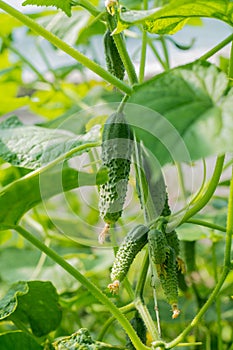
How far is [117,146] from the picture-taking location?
2.26ft

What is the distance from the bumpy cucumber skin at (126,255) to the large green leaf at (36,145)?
0.13 meters

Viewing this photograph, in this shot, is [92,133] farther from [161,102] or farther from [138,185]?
[161,102]

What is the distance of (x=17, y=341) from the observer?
0.85 m

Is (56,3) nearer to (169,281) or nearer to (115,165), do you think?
(115,165)

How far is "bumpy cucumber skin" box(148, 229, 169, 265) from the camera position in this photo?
2.16ft

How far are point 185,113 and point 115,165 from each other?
0.66 ft

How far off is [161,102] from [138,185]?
0.80 ft

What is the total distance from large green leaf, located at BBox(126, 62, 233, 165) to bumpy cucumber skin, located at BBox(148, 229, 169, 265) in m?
0.17

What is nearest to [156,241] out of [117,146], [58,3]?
[117,146]

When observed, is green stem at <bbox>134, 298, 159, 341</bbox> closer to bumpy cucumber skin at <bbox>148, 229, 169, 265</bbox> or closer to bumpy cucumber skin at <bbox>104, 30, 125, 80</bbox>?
bumpy cucumber skin at <bbox>148, 229, 169, 265</bbox>

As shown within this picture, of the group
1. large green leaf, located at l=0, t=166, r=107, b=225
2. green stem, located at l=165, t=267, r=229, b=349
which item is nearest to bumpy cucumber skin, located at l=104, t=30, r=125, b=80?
large green leaf, located at l=0, t=166, r=107, b=225

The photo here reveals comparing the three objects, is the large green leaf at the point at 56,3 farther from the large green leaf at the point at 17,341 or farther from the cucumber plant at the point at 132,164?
the large green leaf at the point at 17,341

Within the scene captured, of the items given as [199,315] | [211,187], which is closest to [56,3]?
[211,187]

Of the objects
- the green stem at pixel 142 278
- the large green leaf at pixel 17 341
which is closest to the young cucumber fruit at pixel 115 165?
the green stem at pixel 142 278
